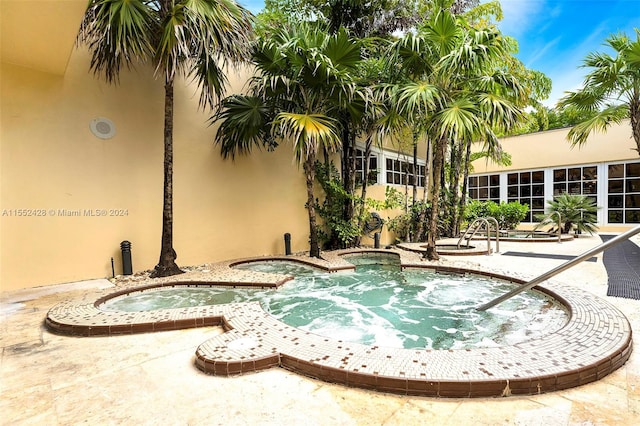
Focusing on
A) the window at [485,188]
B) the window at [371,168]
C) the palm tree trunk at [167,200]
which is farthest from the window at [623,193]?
the palm tree trunk at [167,200]

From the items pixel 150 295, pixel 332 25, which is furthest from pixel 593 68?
pixel 150 295

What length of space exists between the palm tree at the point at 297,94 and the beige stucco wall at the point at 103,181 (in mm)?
793

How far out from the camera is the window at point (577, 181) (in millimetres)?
12055

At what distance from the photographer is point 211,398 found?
2.04 m

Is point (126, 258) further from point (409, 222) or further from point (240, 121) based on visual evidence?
point (409, 222)

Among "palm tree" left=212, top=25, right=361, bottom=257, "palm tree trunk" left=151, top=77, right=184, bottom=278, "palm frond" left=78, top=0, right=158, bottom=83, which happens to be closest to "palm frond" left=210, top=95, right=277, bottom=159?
"palm tree" left=212, top=25, right=361, bottom=257

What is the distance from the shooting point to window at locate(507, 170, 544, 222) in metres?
13.3

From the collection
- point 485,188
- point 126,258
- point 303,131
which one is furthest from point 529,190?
point 126,258

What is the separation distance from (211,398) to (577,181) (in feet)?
49.4

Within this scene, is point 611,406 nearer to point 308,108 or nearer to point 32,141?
point 308,108

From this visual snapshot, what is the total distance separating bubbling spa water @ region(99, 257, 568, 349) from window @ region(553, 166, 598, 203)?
10249 millimetres

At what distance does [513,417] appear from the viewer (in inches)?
71.1

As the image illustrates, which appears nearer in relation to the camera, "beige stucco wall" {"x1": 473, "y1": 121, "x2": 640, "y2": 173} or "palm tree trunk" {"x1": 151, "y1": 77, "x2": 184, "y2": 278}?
"palm tree trunk" {"x1": 151, "y1": 77, "x2": 184, "y2": 278}

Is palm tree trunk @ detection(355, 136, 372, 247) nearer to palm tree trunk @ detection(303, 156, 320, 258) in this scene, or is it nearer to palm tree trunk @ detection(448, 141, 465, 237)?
palm tree trunk @ detection(303, 156, 320, 258)
